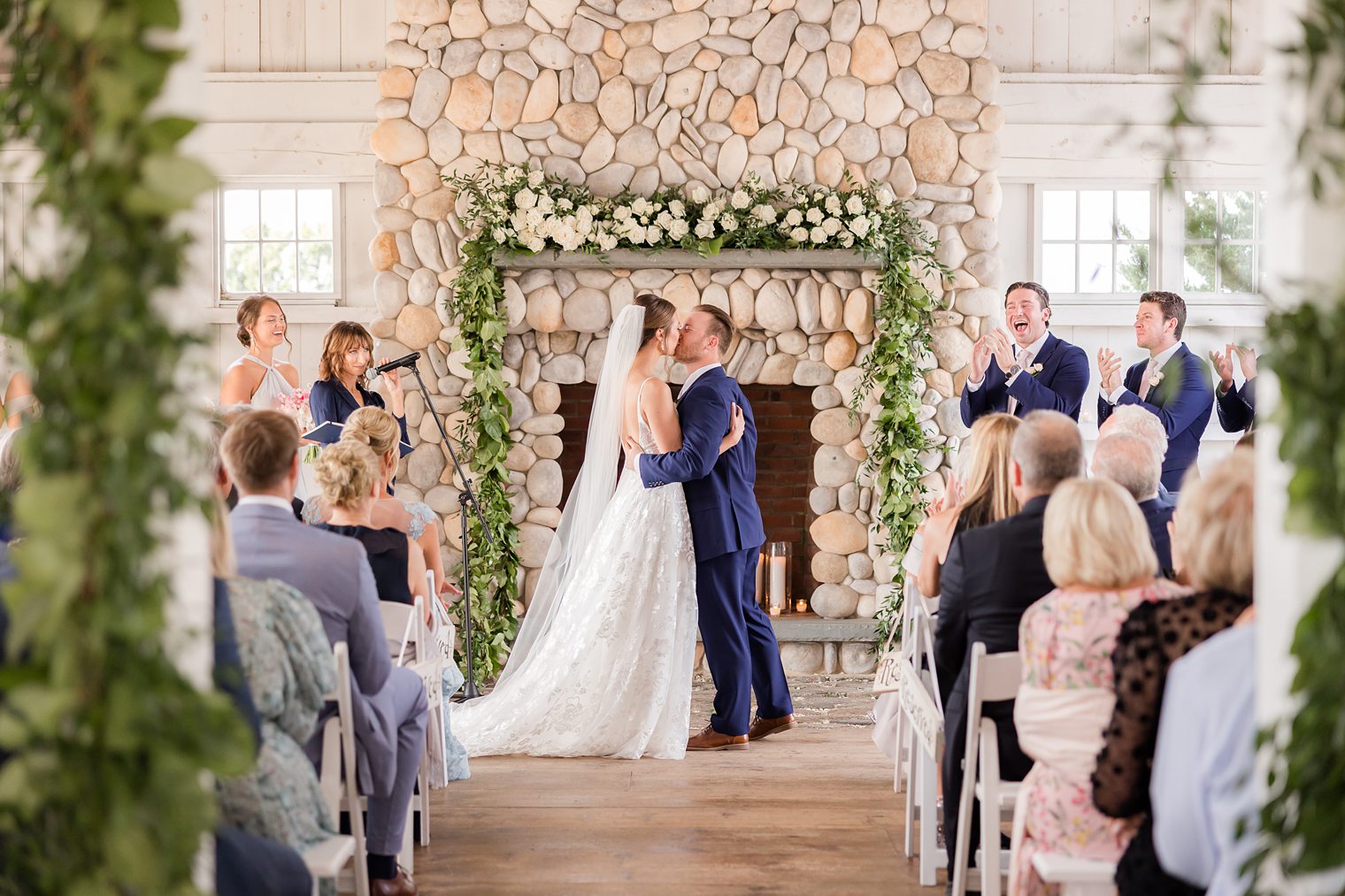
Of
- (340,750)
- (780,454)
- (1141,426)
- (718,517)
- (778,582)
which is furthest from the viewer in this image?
(780,454)

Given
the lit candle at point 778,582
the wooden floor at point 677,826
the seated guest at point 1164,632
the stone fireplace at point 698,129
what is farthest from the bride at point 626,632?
the seated guest at point 1164,632

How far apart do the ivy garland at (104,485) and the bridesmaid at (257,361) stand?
4.03m

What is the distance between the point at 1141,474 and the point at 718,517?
6.30ft

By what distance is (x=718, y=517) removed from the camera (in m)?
5.00

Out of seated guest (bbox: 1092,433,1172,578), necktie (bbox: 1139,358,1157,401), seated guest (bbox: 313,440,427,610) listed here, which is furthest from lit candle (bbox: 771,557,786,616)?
seated guest (bbox: 1092,433,1172,578)

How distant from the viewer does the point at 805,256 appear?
6.25 meters

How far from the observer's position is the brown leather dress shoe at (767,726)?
5.16 meters

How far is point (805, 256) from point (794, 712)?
2.19 m

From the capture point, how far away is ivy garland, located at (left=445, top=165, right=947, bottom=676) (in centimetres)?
616

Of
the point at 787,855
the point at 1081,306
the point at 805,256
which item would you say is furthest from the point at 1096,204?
the point at 787,855

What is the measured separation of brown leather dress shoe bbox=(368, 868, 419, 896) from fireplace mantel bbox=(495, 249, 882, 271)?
3534 millimetres

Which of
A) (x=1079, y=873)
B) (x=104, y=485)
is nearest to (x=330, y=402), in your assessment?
(x=1079, y=873)

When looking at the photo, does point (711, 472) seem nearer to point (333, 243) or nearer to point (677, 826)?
point (677, 826)

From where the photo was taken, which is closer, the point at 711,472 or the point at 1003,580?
the point at 1003,580
